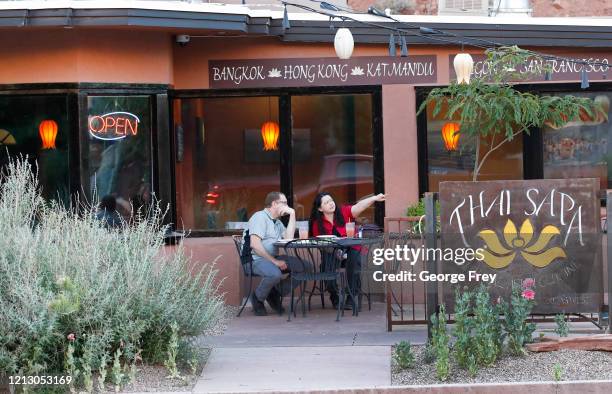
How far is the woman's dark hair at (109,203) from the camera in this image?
11.6 m

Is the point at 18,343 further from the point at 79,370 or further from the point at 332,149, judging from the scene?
the point at 332,149

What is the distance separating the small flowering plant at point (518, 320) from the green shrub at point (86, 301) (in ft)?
7.84

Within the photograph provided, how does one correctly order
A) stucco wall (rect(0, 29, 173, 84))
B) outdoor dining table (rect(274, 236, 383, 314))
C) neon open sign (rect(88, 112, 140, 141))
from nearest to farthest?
outdoor dining table (rect(274, 236, 383, 314))
stucco wall (rect(0, 29, 173, 84))
neon open sign (rect(88, 112, 140, 141))

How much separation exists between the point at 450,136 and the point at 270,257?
302cm

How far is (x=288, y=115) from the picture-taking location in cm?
1272

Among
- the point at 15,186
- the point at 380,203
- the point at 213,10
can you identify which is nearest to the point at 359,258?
the point at 380,203

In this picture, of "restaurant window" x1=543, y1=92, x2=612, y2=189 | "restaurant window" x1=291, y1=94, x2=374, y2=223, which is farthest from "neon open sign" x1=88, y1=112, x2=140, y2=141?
"restaurant window" x1=543, y1=92, x2=612, y2=189

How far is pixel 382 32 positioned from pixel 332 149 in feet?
5.23

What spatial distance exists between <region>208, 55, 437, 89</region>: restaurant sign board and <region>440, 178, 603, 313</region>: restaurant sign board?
4030mm

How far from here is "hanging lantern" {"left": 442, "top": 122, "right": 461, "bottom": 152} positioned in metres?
12.7

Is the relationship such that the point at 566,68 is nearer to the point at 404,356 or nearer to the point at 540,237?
the point at 540,237

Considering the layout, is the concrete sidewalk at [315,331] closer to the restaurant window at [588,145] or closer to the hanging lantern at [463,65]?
the hanging lantern at [463,65]

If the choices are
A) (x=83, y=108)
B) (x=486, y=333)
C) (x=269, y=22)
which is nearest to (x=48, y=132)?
(x=83, y=108)

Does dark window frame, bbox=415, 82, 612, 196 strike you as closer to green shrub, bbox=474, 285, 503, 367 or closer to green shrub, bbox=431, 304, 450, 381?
green shrub, bbox=431, 304, 450, 381
